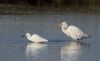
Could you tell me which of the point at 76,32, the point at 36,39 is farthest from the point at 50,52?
the point at 76,32

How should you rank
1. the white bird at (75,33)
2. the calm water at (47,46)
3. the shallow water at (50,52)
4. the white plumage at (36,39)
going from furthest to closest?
the white bird at (75,33) → the white plumage at (36,39) → the calm water at (47,46) → the shallow water at (50,52)

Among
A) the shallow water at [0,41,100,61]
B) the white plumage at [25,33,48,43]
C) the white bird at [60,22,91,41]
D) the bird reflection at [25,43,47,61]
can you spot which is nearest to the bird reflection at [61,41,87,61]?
the shallow water at [0,41,100,61]

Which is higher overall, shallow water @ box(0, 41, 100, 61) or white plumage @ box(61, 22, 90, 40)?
shallow water @ box(0, 41, 100, 61)

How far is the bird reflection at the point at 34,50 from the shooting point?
13277 mm

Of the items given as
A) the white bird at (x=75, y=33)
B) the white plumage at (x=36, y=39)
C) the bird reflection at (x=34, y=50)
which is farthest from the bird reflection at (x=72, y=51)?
the white plumage at (x=36, y=39)

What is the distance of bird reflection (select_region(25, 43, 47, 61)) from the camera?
1328 centimetres

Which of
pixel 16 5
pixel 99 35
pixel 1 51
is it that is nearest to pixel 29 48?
pixel 1 51

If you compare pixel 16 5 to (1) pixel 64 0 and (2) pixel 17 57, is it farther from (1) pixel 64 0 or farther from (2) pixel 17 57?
(2) pixel 17 57

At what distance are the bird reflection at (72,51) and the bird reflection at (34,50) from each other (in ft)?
2.02

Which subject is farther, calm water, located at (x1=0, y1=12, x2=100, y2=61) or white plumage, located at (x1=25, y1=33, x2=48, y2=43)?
white plumage, located at (x1=25, y1=33, x2=48, y2=43)

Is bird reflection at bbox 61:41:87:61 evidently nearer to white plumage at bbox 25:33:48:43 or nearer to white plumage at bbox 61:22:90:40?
white plumage at bbox 61:22:90:40

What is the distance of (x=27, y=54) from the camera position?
13.9 metres

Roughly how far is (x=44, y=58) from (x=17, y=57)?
72cm

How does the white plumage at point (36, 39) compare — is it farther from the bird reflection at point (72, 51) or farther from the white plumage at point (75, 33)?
the white plumage at point (75, 33)
